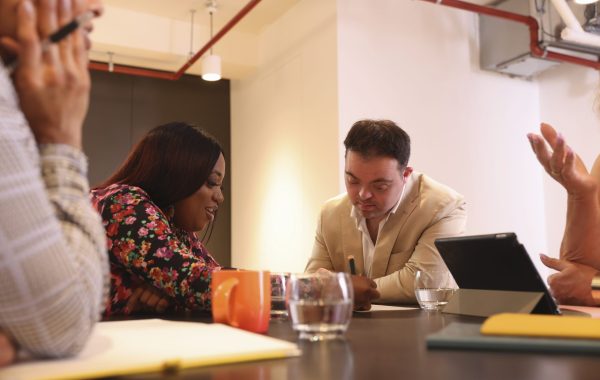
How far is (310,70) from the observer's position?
404 cm

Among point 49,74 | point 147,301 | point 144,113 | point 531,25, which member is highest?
point 531,25

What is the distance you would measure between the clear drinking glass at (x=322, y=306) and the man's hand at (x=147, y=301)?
54 cm

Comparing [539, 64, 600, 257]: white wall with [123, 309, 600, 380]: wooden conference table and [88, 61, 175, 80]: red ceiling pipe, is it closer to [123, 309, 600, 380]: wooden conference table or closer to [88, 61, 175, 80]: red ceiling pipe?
[88, 61, 175, 80]: red ceiling pipe

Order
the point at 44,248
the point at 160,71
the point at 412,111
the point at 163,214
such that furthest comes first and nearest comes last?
the point at 160,71
the point at 412,111
the point at 163,214
the point at 44,248

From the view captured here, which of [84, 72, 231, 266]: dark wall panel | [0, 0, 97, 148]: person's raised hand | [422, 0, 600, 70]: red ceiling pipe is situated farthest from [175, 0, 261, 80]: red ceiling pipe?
[0, 0, 97, 148]: person's raised hand

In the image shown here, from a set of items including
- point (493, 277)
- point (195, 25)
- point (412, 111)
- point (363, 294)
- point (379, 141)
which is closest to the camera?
point (493, 277)

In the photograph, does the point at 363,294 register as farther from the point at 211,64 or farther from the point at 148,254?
the point at 211,64

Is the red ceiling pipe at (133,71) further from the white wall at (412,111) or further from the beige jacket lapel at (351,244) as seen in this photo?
the beige jacket lapel at (351,244)

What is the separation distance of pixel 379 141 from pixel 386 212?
10.1 inches

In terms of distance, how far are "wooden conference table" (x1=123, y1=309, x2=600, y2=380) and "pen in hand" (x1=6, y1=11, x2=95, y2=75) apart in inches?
13.7

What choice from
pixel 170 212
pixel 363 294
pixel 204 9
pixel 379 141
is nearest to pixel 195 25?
pixel 204 9

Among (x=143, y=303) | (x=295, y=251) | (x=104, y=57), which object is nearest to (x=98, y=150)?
(x=104, y=57)

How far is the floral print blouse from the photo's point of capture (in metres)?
1.27

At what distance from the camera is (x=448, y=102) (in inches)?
160
